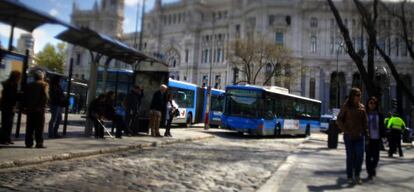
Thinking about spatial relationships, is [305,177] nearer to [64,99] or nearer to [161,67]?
[64,99]

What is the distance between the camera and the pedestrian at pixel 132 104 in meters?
14.6

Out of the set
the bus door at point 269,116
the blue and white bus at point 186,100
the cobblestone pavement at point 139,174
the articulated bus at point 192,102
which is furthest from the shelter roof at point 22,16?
the blue and white bus at point 186,100

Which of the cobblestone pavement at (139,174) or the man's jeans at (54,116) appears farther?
the man's jeans at (54,116)

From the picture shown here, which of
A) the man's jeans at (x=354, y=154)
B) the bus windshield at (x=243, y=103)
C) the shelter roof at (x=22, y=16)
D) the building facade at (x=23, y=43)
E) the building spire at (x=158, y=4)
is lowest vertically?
the man's jeans at (x=354, y=154)

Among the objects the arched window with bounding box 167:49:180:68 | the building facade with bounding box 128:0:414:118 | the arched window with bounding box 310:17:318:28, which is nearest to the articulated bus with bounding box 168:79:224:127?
the building facade with bounding box 128:0:414:118

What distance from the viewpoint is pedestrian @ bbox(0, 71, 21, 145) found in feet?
31.0

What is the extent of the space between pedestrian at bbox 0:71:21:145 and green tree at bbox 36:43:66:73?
290ft

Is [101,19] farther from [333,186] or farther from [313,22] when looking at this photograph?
[333,186]

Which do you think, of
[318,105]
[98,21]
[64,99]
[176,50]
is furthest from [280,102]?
[98,21]

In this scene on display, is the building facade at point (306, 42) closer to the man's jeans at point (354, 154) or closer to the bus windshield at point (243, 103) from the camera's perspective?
the bus windshield at point (243, 103)

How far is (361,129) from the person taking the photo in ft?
26.3

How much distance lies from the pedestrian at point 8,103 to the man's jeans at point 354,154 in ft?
23.6

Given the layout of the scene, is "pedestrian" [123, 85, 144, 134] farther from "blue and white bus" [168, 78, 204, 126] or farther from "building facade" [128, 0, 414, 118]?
"building facade" [128, 0, 414, 118]

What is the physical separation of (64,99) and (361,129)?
8.19m
